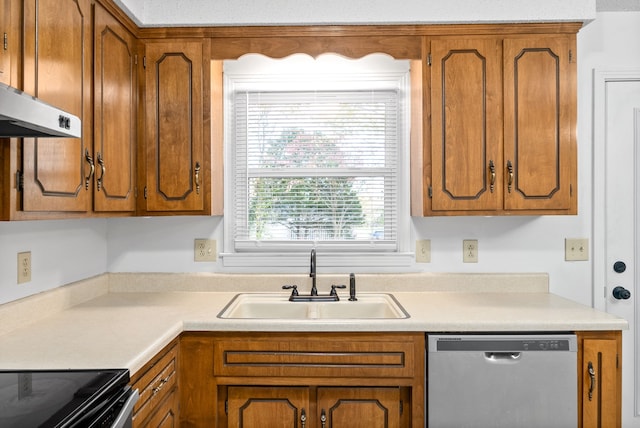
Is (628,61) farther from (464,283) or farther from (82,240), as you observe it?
(82,240)

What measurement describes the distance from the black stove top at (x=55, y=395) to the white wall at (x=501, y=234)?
4.05 feet

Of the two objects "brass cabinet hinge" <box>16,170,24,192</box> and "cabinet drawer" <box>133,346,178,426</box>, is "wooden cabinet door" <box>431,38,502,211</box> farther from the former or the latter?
"brass cabinet hinge" <box>16,170,24,192</box>

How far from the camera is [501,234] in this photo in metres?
2.53

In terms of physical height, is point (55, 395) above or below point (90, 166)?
below

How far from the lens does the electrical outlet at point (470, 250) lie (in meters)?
2.53

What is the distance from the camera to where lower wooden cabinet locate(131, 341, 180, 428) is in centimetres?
148

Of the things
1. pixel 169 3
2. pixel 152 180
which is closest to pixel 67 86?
pixel 152 180

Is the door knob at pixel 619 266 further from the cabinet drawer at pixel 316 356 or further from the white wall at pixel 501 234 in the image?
the cabinet drawer at pixel 316 356

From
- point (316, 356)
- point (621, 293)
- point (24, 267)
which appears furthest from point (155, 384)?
point (621, 293)

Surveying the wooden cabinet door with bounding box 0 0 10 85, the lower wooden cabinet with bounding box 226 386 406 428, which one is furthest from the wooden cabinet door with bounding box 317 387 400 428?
the wooden cabinet door with bounding box 0 0 10 85

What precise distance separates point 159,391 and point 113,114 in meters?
1.14

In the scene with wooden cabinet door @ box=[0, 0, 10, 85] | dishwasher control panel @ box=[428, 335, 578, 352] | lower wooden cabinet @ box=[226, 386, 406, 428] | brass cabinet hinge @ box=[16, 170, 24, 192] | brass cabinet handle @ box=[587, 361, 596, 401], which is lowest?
lower wooden cabinet @ box=[226, 386, 406, 428]

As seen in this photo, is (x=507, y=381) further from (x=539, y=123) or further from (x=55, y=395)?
(x=55, y=395)

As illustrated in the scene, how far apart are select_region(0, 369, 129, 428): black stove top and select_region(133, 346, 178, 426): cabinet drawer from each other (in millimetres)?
215
